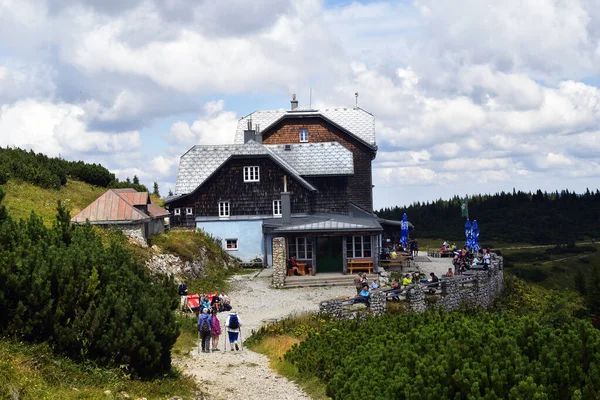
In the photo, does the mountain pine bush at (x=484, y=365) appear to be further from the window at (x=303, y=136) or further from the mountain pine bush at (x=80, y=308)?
the window at (x=303, y=136)

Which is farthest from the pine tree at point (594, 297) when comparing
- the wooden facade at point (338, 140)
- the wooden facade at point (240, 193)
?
the wooden facade at point (338, 140)

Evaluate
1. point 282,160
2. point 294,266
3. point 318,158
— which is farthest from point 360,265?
point 282,160

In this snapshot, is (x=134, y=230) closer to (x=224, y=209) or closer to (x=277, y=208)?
(x=224, y=209)

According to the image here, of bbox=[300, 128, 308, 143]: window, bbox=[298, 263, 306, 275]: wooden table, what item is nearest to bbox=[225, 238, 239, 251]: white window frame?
bbox=[298, 263, 306, 275]: wooden table

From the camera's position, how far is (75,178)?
4206 cm

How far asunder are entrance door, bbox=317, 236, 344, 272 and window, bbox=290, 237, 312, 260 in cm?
140

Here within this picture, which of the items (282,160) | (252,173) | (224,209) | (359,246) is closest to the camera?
(359,246)

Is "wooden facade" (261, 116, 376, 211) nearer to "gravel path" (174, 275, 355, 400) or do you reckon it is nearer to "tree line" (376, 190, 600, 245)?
"gravel path" (174, 275, 355, 400)

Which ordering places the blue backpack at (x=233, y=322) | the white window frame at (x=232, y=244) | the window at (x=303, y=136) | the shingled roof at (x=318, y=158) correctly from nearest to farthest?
the blue backpack at (x=233, y=322) < the white window frame at (x=232, y=244) < the shingled roof at (x=318, y=158) < the window at (x=303, y=136)

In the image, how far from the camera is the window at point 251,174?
41281mm

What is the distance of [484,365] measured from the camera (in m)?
10.9

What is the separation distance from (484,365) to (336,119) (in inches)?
1684

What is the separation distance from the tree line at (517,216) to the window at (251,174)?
Answer: 56.2 metres

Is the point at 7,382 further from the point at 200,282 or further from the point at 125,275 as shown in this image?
the point at 200,282
